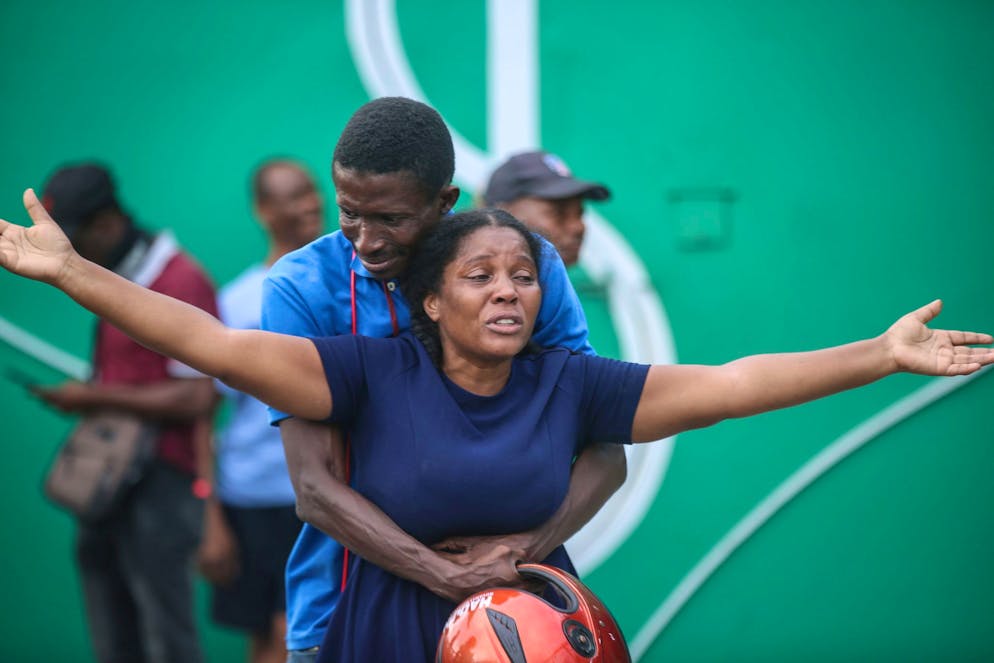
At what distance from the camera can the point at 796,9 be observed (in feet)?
16.7

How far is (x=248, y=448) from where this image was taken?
4.90 meters

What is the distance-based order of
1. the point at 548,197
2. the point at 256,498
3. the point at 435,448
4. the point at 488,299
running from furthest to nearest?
the point at 256,498
the point at 548,197
the point at 488,299
the point at 435,448

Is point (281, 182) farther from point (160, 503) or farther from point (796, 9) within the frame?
point (796, 9)

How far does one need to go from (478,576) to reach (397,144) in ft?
2.91

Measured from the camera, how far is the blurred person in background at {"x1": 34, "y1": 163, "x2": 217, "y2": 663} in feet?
15.1

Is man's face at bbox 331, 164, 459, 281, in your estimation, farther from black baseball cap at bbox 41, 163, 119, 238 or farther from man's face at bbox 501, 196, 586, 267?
black baseball cap at bbox 41, 163, 119, 238

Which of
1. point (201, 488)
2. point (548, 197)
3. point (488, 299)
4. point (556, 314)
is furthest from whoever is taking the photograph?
point (201, 488)

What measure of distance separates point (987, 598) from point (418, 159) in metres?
3.41

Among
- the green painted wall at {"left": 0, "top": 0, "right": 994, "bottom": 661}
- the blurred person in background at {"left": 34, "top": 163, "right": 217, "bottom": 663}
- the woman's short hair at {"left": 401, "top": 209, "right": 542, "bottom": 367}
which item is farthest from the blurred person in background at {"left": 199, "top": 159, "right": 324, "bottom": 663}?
the woman's short hair at {"left": 401, "top": 209, "right": 542, "bottom": 367}

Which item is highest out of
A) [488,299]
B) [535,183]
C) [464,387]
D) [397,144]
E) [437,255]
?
[535,183]

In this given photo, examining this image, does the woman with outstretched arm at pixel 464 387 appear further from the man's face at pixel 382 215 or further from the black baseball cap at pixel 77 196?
the black baseball cap at pixel 77 196

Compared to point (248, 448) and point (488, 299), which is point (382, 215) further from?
point (248, 448)

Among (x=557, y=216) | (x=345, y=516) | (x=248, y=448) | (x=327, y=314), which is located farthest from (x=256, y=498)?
(x=345, y=516)

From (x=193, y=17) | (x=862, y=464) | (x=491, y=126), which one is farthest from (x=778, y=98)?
(x=193, y=17)
